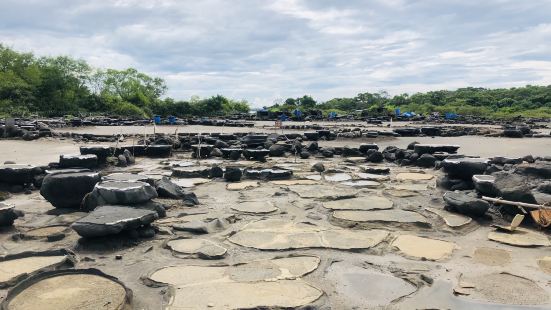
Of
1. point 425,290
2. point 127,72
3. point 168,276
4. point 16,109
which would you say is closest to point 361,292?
point 425,290

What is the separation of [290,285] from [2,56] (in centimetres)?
5804

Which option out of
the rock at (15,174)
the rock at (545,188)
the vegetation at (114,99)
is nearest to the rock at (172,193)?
the rock at (15,174)

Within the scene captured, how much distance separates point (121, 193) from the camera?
5137mm

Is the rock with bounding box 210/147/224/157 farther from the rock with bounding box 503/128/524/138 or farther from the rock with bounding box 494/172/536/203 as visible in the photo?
the rock with bounding box 503/128/524/138

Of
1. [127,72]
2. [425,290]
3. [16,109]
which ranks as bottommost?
[425,290]

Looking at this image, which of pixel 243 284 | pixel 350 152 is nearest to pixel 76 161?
pixel 243 284

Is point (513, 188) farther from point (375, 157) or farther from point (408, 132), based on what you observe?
point (408, 132)

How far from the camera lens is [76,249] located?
4285 mm

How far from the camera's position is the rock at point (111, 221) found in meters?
4.30

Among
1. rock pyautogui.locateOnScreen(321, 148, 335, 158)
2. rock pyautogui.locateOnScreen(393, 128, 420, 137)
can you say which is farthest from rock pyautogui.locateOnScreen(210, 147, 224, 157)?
rock pyautogui.locateOnScreen(393, 128, 420, 137)

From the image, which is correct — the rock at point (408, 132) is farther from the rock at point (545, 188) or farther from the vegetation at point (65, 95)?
the vegetation at point (65, 95)

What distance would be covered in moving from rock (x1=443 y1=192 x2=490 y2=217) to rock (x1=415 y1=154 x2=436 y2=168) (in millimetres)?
4632

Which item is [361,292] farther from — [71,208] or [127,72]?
[127,72]

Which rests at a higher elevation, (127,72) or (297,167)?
(127,72)
